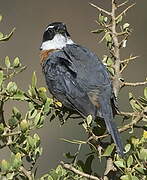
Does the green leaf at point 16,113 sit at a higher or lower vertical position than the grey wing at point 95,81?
lower

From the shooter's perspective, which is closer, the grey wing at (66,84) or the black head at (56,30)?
the grey wing at (66,84)

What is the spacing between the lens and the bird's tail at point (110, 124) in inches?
89.9

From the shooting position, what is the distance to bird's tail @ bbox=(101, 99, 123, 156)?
7.49 feet

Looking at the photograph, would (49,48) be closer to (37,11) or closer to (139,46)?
(139,46)

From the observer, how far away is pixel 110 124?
2.67 meters

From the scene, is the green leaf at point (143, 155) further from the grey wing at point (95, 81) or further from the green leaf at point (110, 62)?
the grey wing at point (95, 81)

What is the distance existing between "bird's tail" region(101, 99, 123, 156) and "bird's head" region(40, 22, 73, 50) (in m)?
0.76

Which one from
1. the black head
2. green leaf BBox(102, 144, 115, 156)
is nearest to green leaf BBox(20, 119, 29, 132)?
green leaf BBox(102, 144, 115, 156)

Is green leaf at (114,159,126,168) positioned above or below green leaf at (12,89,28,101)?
below

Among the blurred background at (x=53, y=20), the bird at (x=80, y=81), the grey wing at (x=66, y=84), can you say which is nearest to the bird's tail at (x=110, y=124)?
the bird at (x=80, y=81)

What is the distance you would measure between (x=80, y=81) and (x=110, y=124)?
2.49 ft

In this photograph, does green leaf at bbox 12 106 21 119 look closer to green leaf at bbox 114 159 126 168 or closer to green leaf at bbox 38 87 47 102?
green leaf at bbox 38 87 47 102

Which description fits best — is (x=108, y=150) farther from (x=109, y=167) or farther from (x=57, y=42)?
(x=57, y=42)

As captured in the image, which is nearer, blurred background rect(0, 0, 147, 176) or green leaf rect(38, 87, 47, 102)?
green leaf rect(38, 87, 47, 102)
